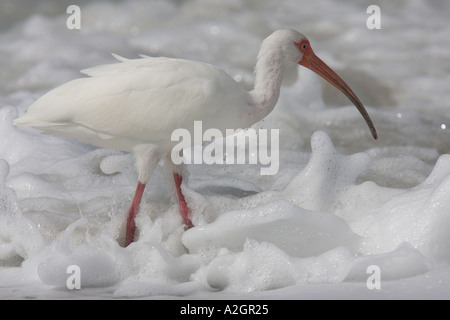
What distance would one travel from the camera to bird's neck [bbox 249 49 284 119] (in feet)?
18.1

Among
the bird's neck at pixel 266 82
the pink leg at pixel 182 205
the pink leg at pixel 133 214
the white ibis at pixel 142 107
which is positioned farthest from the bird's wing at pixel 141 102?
the pink leg at pixel 182 205

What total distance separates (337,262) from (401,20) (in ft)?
32.1

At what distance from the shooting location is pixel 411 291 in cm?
429

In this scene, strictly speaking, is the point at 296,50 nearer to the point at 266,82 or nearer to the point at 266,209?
the point at 266,82

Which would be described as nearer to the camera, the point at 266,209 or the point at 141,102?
the point at 266,209

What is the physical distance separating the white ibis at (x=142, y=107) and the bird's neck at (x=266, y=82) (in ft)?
0.08

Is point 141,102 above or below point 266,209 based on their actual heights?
above

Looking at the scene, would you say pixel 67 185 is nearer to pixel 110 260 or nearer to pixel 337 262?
pixel 110 260

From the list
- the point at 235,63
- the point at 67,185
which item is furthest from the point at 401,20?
the point at 67,185

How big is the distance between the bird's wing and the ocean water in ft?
1.86

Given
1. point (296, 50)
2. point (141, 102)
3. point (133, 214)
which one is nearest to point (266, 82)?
point (296, 50)

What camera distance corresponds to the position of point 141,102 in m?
5.25

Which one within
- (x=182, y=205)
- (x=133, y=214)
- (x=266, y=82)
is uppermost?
(x=266, y=82)

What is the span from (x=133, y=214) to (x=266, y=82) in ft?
4.04
